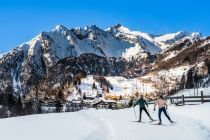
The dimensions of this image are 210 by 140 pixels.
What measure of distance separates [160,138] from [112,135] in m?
2.75

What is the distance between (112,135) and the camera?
25.8 m

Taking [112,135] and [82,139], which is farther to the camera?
[112,135]

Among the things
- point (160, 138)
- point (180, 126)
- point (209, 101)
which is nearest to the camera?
point (160, 138)

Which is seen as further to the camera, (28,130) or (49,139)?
(28,130)

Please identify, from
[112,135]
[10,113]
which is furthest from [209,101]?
[10,113]

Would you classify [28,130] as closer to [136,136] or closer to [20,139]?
[20,139]

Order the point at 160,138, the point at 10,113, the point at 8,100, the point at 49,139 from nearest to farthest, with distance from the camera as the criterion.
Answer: the point at 49,139 < the point at 160,138 < the point at 10,113 < the point at 8,100

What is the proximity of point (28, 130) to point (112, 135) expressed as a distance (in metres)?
5.31

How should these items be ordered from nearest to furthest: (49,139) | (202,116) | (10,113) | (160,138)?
(49,139)
(160,138)
(202,116)
(10,113)

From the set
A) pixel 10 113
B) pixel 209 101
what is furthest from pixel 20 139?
pixel 10 113

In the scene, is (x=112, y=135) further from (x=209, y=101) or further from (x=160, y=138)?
(x=209, y=101)

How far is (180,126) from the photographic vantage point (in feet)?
99.8

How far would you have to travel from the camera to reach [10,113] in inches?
7111

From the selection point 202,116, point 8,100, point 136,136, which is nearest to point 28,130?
point 136,136
